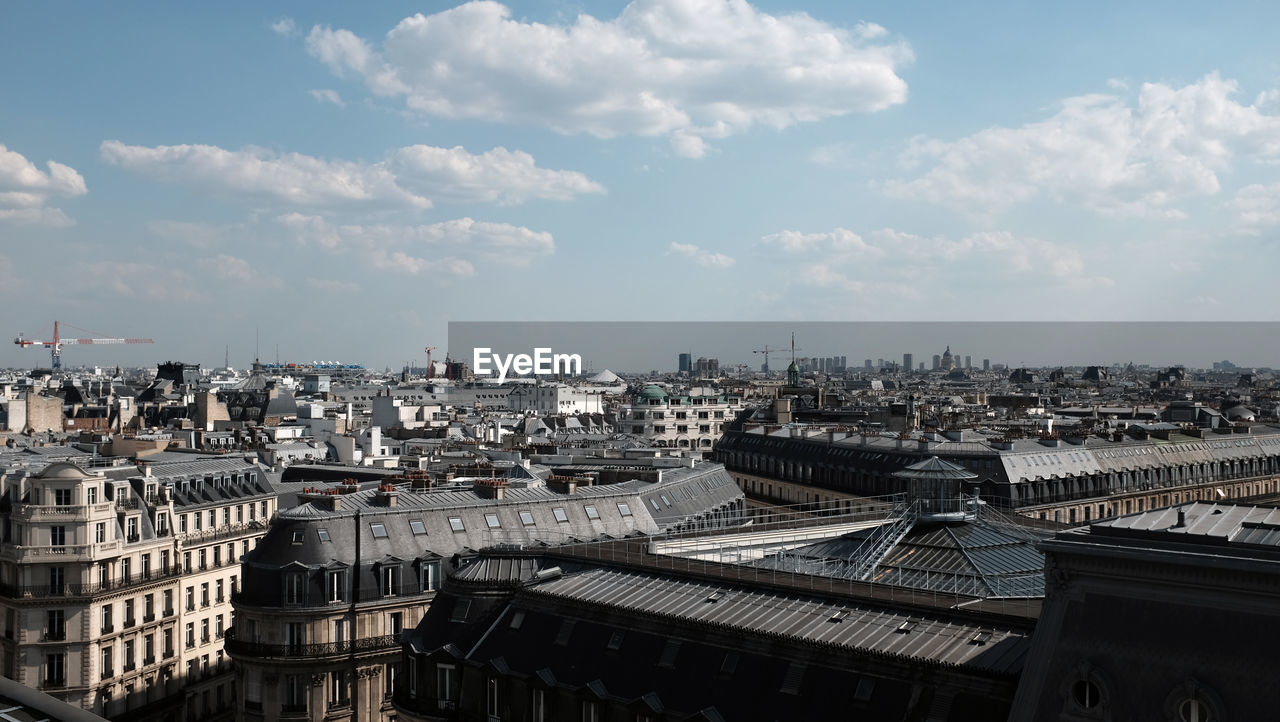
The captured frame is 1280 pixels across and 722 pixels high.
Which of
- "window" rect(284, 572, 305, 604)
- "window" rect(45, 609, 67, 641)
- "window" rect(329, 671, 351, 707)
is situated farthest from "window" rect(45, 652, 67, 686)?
"window" rect(329, 671, 351, 707)

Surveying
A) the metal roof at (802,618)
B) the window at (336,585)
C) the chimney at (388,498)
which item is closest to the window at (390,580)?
the window at (336,585)

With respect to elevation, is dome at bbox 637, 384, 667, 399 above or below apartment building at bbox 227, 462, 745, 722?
above

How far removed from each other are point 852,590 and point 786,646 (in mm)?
4109

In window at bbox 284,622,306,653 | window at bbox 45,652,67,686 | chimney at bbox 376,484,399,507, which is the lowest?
window at bbox 45,652,67,686

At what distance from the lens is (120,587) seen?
51125mm

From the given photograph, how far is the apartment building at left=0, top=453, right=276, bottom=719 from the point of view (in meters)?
49.5

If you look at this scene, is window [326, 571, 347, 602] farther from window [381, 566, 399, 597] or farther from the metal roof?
the metal roof

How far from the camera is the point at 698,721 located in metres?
26.4

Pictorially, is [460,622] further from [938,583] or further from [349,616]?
[938,583]

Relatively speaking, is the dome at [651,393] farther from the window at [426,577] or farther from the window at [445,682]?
the window at [445,682]

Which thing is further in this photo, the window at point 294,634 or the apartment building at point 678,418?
the apartment building at point 678,418

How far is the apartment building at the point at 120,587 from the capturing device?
4947 cm

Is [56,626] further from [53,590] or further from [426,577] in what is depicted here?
[426,577]

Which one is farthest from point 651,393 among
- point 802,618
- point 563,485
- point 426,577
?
point 802,618
